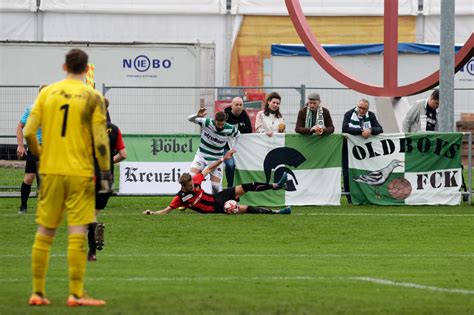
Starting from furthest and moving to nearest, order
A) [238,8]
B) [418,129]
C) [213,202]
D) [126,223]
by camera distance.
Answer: [238,8] < [418,129] < [213,202] < [126,223]

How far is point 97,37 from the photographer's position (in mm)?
38781

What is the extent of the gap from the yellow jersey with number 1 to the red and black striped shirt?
8555 millimetres

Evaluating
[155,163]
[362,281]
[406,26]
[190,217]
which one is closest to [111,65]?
[406,26]

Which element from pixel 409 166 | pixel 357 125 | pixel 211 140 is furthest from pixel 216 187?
pixel 409 166

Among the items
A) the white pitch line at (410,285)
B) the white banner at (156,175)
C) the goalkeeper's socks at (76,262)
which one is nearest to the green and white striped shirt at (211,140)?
the white banner at (156,175)

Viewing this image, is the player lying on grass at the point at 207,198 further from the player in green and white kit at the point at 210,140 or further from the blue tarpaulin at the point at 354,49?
the blue tarpaulin at the point at 354,49

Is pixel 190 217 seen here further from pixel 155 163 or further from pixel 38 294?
pixel 38 294

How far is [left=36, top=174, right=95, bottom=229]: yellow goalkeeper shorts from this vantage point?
31.7 feet

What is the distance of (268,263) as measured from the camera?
12.9 m

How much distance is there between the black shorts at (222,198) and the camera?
61.3ft

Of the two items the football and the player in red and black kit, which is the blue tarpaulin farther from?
the player in red and black kit

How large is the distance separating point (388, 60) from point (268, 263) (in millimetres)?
9890

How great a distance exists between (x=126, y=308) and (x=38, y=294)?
72 cm

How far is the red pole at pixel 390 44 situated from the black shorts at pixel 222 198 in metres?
4.62
